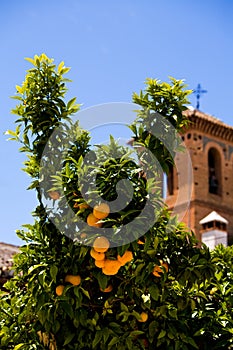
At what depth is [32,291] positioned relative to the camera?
360 centimetres

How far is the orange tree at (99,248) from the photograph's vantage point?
3438mm

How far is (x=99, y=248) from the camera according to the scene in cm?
338

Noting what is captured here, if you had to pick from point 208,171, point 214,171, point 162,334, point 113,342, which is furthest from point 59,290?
point 214,171

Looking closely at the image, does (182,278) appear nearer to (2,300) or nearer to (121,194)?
(121,194)

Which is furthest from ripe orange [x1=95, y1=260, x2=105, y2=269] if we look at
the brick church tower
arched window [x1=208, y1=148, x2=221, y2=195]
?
arched window [x1=208, y1=148, x2=221, y2=195]

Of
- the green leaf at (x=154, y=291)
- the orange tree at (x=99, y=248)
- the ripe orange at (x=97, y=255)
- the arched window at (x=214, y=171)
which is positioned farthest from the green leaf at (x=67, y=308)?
the arched window at (x=214, y=171)

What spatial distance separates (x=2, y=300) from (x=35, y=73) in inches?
57.0

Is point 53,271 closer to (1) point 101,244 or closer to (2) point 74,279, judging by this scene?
(2) point 74,279

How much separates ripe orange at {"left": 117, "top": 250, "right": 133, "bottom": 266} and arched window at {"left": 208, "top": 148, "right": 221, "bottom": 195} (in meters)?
24.3

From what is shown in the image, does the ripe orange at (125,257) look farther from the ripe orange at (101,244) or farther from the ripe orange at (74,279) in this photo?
the ripe orange at (74,279)

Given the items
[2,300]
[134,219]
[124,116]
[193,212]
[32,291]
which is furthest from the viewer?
[193,212]

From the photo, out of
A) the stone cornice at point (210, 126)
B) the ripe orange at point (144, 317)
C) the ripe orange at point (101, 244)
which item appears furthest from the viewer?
the stone cornice at point (210, 126)

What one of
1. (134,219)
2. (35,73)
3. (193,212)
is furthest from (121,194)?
(193,212)

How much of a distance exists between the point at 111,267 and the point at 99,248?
0.43ft
